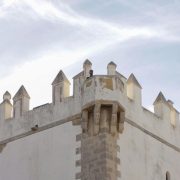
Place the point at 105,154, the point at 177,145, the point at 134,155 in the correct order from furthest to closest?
the point at 177,145, the point at 134,155, the point at 105,154

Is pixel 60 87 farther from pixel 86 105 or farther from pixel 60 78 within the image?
pixel 86 105

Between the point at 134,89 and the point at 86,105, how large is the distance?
2477 millimetres

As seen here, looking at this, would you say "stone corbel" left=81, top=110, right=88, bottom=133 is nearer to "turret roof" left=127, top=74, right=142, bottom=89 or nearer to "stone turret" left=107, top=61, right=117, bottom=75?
"stone turret" left=107, top=61, right=117, bottom=75

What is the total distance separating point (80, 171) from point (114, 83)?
9.58 feet

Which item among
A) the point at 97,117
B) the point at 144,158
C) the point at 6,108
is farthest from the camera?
the point at 6,108

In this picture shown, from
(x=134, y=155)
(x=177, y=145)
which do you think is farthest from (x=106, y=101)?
(x=177, y=145)

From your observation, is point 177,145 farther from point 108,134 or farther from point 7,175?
point 7,175

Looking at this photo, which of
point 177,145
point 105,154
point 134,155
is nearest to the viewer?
point 105,154

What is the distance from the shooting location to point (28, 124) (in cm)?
2455

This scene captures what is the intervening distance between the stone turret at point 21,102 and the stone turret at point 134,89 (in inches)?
138

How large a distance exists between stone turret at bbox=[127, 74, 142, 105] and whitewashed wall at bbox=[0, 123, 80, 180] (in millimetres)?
2445

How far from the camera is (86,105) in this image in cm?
2253

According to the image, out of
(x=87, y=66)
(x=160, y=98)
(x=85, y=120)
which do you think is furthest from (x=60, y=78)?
(x=160, y=98)

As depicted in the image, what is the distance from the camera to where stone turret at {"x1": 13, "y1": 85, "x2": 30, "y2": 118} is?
25016 millimetres
